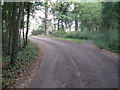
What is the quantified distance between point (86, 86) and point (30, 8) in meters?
12.5

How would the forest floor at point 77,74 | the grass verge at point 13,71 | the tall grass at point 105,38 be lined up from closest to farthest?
the forest floor at point 77,74 < the grass verge at point 13,71 < the tall grass at point 105,38

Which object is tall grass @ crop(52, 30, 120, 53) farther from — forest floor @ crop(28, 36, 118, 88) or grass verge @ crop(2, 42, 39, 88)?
grass verge @ crop(2, 42, 39, 88)

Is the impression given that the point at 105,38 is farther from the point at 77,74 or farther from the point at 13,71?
the point at 13,71

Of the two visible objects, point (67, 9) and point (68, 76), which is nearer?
point (68, 76)

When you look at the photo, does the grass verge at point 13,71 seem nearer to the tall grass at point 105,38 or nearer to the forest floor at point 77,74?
the forest floor at point 77,74

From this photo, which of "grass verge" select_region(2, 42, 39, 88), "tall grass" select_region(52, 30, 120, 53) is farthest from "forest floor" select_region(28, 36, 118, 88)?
"tall grass" select_region(52, 30, 120, 53)

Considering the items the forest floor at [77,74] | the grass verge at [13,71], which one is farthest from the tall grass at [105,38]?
the grass verge at [13,71]

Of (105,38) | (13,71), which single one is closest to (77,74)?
(13,71)

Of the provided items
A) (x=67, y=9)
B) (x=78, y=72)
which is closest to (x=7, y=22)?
(x=78, y=72)

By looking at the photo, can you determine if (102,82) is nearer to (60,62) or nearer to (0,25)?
Result: (60,62)

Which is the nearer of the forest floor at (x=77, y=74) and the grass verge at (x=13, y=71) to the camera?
the forest floor at (x=77, y=74)

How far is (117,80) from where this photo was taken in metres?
8.48

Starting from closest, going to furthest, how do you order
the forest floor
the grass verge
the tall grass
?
1. the forest floor
2. the grass verge
3. the tall grass

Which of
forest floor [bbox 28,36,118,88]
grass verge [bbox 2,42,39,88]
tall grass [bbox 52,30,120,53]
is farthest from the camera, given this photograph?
tall grass [bbox 52,30,120,53]
